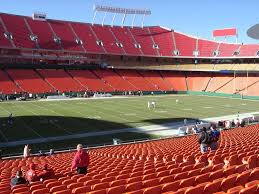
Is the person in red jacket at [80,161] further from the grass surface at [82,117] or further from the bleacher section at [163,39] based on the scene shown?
the bleacher section at [163,39]

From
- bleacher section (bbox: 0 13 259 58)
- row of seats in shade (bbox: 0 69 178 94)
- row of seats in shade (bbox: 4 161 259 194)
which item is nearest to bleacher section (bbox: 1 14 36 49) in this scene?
bleacher section (bbox: 0 13 259 58)

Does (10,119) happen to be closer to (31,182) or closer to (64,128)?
(64,128)

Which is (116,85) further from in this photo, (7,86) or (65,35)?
(7,86)

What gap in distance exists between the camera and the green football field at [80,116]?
3319 centimetres

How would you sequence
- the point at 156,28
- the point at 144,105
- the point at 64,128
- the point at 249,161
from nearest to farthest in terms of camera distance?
the point at 249,161, the point at 64,128, the point at 144,105, the point at 156,28

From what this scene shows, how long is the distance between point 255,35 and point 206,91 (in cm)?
2371

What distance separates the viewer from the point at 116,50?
257 ft

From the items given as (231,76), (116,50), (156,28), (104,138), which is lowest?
(104,138)

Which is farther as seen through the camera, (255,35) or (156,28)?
(156,28)

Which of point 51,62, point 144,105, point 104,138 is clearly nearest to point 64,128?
point 104,138

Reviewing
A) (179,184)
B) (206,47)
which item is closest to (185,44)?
(206,47)

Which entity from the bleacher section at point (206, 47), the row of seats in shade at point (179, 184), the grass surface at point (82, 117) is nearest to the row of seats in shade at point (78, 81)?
the grass surface at point (82, 117)

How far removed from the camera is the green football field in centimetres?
3319

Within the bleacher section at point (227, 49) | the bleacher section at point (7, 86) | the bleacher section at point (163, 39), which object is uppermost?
the bleacher section at point (163, 39)
